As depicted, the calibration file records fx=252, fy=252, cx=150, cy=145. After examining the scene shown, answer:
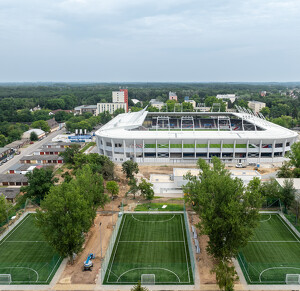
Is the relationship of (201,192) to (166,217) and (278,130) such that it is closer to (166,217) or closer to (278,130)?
(166,217)

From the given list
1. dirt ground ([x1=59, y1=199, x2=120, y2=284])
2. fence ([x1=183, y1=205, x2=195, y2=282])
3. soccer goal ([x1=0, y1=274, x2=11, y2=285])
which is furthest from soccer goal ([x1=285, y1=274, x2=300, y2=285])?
soccer goal ([x1=0, y1=274, x2=11, y2=285])

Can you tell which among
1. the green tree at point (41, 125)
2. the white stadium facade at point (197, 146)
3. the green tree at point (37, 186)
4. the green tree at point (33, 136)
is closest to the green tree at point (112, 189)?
the green tree at point (37, 186)

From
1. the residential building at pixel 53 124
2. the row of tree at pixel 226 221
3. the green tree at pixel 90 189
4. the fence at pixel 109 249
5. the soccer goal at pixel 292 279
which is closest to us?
the row of tree at pixel 226 221

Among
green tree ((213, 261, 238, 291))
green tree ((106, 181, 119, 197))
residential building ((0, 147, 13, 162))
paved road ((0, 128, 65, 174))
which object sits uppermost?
green tree ((213, 261, 238, 291))

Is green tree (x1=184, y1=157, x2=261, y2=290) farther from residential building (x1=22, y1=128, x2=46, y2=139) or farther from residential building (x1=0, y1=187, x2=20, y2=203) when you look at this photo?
residential building (x1=22, y1=128, x2=46, y2=139)

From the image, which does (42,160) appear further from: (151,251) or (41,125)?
(151,251)

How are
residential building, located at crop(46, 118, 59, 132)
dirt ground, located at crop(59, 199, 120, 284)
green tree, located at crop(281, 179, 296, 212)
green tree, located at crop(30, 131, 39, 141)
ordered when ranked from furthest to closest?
1. residential building, located at crop(46, 118, 59, 132)
2. green tree, located at crop(30, 131, 39, 141)
3. green tree, located at crop(281, 179, 296, 212)
4. dirt ground, located at crop(59, 199, 120, 284)

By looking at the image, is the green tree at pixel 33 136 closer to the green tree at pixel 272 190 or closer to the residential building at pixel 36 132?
the residential building at pixel 36 132
